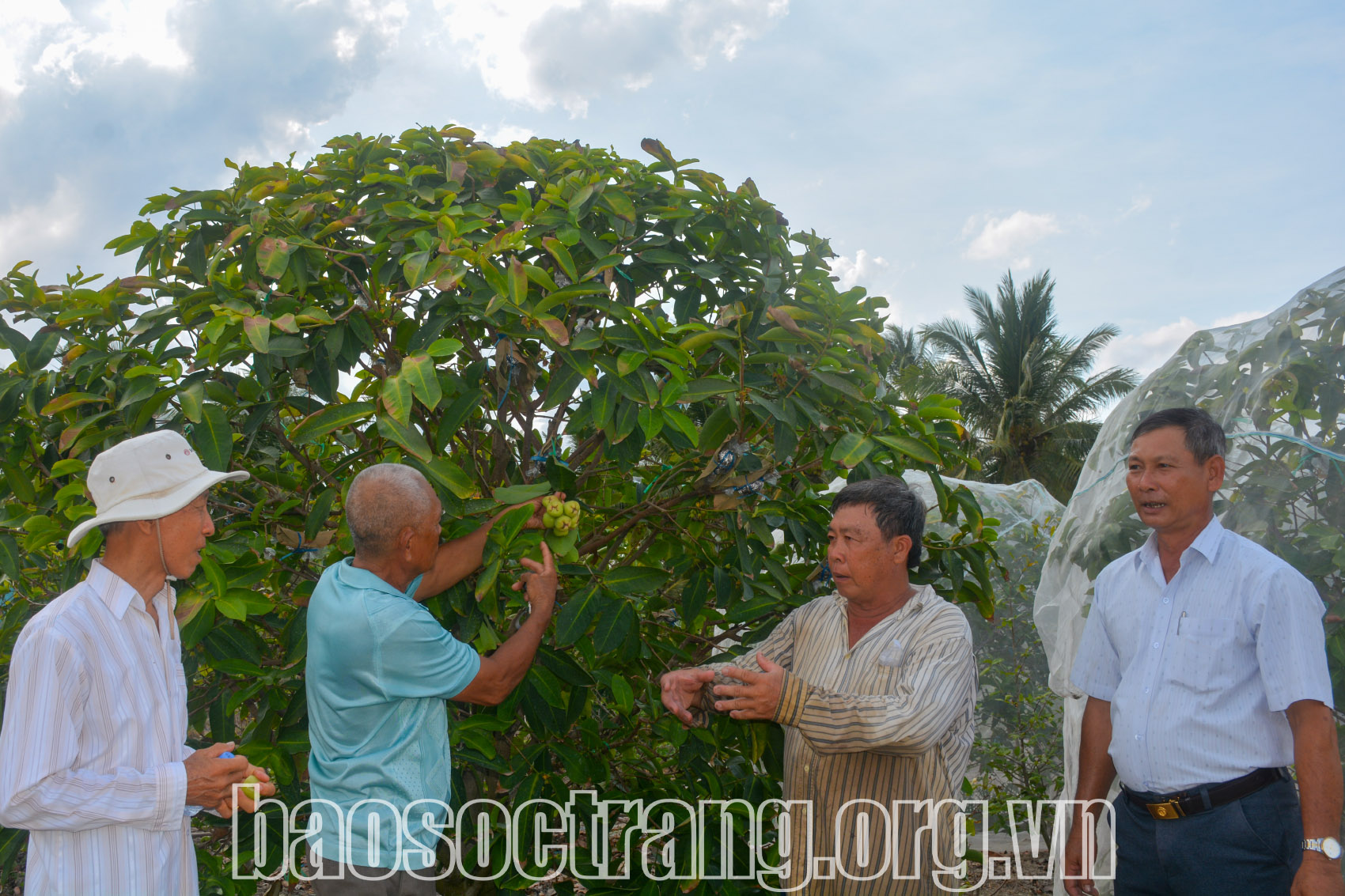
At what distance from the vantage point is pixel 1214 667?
7.39 ft

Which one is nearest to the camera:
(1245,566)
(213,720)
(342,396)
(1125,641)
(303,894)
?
(1245,566)

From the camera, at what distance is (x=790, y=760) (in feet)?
7.88

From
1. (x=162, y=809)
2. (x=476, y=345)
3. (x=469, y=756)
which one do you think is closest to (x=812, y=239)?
(x=476, y=345)

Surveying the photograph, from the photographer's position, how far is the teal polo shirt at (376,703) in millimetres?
2090

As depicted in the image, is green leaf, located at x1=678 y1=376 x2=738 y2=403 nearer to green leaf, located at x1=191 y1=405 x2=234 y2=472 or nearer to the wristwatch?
green leaf, located at x1=191 y1=405 x2=234 y2=472

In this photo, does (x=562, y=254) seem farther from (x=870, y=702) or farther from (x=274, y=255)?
(x=870, y=702)

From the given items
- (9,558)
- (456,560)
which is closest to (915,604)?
(456,560)

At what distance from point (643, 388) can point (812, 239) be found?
794 mm

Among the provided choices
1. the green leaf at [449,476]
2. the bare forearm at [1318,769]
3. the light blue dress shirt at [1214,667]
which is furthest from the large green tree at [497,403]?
the bare forearm at [1318,769]

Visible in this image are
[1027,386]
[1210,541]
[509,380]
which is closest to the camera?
[1210,541]

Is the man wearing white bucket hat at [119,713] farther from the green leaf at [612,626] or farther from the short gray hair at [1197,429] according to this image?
the short gray hair at [1197,429]

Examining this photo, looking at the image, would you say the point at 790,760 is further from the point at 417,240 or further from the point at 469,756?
the point at 417,240

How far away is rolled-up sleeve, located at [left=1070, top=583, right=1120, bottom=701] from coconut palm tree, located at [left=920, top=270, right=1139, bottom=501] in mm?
24965

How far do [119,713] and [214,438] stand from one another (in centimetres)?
72
